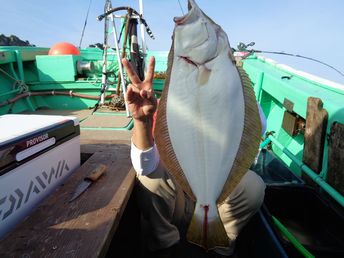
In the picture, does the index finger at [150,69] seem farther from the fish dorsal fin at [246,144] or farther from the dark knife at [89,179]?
the dark knife at [89,179]

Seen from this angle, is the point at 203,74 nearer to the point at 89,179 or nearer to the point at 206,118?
the point at 206,118

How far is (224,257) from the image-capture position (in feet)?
6.21

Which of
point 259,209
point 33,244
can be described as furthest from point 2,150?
point 259,209

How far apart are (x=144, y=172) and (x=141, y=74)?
2.83m

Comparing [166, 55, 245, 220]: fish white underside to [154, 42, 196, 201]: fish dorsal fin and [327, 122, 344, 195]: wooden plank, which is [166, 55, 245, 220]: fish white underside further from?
[327, 122, 344, 195]: wooden plank

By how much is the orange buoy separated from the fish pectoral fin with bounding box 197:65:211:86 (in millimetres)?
5436

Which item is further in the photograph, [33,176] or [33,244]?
[33,176]

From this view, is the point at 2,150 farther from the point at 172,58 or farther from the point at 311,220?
the point at 311,220

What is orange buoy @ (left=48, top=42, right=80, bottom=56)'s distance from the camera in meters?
5.91

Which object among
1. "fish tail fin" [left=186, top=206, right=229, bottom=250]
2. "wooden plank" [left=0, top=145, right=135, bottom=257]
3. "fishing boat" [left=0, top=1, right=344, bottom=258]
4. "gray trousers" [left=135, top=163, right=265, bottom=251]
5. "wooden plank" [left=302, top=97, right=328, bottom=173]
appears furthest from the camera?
"wooden plank" [left=302, top=97, right=328, bottom=173]

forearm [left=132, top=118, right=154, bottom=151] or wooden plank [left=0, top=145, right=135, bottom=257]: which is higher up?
forearm [left=132, top=118, right=154, bottom=151]

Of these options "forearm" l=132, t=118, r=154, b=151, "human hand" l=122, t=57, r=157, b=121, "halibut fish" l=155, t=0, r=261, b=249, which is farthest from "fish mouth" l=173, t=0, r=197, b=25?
"forearm" l=132, t=118, r=154, b=151

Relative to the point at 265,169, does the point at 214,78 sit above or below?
above

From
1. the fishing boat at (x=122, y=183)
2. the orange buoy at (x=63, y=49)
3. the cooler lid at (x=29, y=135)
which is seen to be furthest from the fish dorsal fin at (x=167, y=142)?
the orange buoy at (x=63, y=49)
